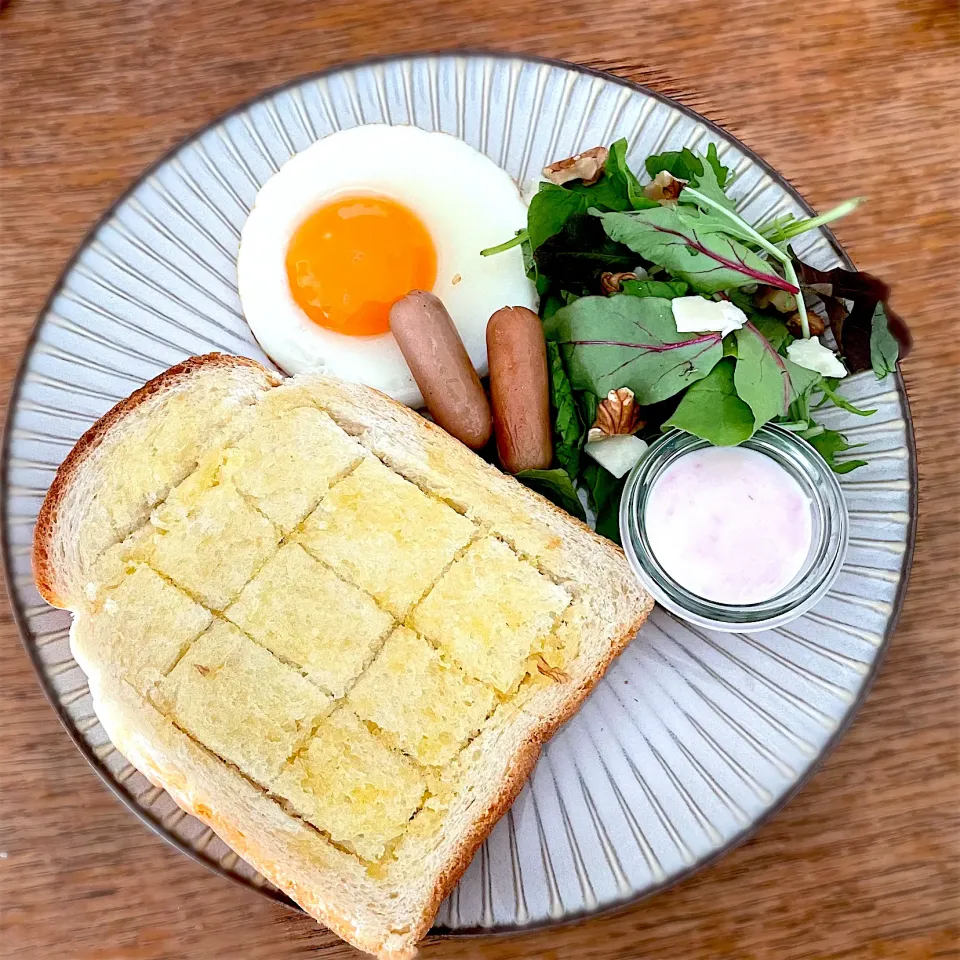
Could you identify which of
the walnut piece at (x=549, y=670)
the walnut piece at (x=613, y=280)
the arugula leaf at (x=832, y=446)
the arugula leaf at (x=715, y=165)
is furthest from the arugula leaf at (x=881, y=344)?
the walnut piece at (x=549, y=670)

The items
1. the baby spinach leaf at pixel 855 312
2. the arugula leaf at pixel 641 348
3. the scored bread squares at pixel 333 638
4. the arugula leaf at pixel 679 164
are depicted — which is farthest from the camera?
the arugula leaf at pixel 679 164

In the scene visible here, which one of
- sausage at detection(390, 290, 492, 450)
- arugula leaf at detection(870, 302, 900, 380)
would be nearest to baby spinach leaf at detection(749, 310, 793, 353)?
arugula leaf at detection(870, 302, 900, 380)

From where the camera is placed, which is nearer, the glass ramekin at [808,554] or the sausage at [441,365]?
the glass ramekin at [808,554]

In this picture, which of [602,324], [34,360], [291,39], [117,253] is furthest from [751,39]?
[34,360]

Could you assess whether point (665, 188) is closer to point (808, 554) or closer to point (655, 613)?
point (808, 554)

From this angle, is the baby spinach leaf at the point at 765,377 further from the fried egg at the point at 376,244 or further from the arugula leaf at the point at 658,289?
the fried egg at the point at 376,244

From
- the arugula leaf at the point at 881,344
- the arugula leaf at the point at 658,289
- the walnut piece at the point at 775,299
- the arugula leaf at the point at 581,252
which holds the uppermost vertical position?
the arugula leaf at the point at 581,252

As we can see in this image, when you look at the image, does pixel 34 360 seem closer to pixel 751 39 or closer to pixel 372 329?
pixel 372 329
